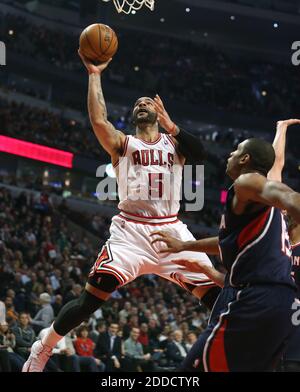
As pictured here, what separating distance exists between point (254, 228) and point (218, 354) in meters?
0.84

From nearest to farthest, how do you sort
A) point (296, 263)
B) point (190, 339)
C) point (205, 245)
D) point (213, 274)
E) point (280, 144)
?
point (205, 245) → point (213, 274) → point (296, 263) → point (280, 144) → point (190, 339)

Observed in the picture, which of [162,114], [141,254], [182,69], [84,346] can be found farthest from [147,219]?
[182,69]

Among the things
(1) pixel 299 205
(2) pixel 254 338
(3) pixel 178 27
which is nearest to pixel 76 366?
(2) pixel 254 338

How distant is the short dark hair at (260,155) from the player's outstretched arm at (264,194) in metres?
0.26

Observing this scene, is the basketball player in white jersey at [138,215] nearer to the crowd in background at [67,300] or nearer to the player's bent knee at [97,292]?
the player's bent knee at [97,292]

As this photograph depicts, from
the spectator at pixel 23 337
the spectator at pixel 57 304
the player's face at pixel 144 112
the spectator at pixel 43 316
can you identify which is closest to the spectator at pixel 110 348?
the spectator at pixel 43 316

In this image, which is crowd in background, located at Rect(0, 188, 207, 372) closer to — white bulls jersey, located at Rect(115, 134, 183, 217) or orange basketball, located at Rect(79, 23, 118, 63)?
white bulls jersey, located at Rect(115, 134, 183, 217)

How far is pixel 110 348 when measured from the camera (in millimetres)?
12906

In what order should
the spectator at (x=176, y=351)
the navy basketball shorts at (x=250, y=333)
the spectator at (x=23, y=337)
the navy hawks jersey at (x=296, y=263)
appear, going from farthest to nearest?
1. the spectator at (x=176, y=351)
2. the spectator at (x=23, y=337)
3. the navy hawks jersey at (x=296, y=263)
4. the navy basketball shorts at (x=250, y=333)

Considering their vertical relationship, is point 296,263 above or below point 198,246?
below

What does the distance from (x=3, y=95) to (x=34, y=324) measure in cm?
1747

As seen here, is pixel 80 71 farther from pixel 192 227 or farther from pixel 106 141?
pixel 106 141

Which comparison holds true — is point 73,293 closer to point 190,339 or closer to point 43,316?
point 43,316

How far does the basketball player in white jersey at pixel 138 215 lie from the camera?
21.7 ft
